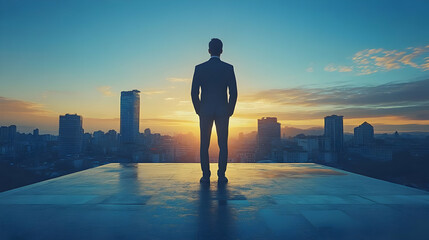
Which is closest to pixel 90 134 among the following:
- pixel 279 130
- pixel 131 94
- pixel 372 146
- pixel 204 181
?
pixel 131 94

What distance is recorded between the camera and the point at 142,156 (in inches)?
2430

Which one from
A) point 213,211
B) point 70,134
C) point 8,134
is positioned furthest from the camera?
point 70,134

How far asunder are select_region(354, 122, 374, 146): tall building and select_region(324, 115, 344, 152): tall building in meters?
4.20

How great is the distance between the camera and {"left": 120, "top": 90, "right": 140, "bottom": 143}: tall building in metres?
123

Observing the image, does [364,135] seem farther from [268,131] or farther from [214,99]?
[214,99]

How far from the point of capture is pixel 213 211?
13.2 ft

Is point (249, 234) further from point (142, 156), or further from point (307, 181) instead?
point (142, 156)

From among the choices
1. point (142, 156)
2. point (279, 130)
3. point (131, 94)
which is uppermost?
point (131, 94)

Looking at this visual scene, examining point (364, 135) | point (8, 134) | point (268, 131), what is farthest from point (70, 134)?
point (364, 135)

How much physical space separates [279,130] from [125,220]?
9577cm

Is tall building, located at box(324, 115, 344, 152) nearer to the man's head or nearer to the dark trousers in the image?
the dark trousers

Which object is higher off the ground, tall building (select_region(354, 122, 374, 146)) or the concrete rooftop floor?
tall building (select_region(354, 122, 374, 146))

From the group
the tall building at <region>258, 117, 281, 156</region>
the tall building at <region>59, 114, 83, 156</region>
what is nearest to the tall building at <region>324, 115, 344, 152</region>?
the tall building at <region>258, 117, 281, 156</region>

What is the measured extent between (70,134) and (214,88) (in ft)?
326
